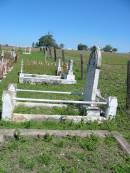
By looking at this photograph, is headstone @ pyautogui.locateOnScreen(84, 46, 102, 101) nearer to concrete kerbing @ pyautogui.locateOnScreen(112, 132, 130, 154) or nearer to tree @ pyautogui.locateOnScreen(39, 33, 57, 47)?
concrete kerbing @ pyautogui.locateOnScreen(112, 132, 130, 154)

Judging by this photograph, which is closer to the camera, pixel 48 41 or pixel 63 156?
pixel 63 156

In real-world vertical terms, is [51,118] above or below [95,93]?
below

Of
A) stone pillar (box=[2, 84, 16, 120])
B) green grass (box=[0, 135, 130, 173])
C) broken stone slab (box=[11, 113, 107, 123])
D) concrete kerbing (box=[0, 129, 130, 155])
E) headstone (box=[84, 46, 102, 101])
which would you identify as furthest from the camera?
headstone (box=[84, 46, 102, 101])

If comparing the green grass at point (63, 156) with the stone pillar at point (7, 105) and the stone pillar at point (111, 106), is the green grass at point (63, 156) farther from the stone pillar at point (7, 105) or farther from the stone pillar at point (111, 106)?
the stone pillar at point (111, 106)

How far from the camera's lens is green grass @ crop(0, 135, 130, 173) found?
550cm

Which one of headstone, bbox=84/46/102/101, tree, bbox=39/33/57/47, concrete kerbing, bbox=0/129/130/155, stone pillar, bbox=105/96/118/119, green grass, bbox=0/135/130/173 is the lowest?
green grass, bbox=0/135/130/173

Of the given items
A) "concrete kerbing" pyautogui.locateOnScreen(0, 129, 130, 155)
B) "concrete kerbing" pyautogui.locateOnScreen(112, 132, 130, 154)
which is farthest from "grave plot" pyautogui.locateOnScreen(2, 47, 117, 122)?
"concrete kerbing" pyautogui.locateOnScreen(112, 132, 130, 154)

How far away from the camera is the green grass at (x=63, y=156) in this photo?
550 centimetres

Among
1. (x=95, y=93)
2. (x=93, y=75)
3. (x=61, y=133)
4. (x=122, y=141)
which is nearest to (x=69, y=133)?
(x=61, y=133)

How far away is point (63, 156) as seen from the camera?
606 centimetres

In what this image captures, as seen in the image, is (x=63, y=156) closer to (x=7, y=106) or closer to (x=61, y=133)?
(x=61, y=133)

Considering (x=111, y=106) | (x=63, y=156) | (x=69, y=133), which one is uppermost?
(x=111, y=106)

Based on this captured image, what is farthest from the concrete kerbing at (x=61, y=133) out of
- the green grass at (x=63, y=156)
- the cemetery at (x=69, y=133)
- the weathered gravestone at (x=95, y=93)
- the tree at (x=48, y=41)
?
the tree at (x=48, y=41)

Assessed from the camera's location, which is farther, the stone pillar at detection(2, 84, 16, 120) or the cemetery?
the stone pillar at detection(2, 84, 16, 120)
